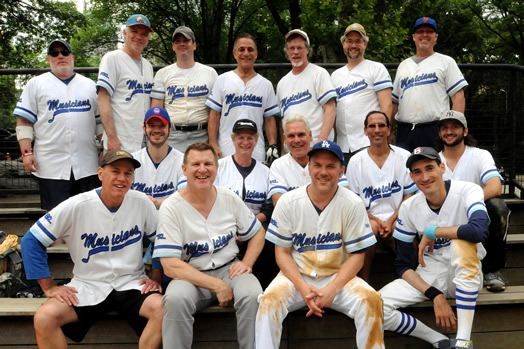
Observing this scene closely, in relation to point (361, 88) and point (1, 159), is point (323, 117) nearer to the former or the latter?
point (361, 88)

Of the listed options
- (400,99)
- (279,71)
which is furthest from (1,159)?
(400,99)

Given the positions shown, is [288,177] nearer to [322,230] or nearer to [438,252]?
[322,230]

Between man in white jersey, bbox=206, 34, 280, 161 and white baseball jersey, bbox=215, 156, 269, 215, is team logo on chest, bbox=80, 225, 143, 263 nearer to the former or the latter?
white baseball jersey, bbox=215, 156, 269, 215

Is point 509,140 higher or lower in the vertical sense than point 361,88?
lower

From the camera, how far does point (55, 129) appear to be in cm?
470

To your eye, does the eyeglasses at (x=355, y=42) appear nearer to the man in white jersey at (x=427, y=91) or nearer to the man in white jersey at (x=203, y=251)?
the man in white jersey at (x=427, y=91)

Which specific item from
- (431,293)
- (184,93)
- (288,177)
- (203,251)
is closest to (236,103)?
(184,93)

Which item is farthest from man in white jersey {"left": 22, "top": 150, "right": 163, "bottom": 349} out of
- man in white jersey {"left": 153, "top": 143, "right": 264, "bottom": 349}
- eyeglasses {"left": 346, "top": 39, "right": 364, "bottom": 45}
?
eyeglasses {"left": 346, "top": 39, "right": 364, "bottom": 45}

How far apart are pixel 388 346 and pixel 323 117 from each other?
86.0 inches

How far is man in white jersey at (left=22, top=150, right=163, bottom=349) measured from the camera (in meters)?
3.39

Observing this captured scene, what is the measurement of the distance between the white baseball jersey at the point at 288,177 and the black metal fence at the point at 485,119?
1.82 m

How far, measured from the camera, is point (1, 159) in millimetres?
5801

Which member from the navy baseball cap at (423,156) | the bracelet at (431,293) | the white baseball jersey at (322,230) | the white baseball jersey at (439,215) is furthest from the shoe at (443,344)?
the navy baseball cap at (423,156)

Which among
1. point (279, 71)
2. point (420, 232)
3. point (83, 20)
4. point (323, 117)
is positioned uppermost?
point (83, 20)
